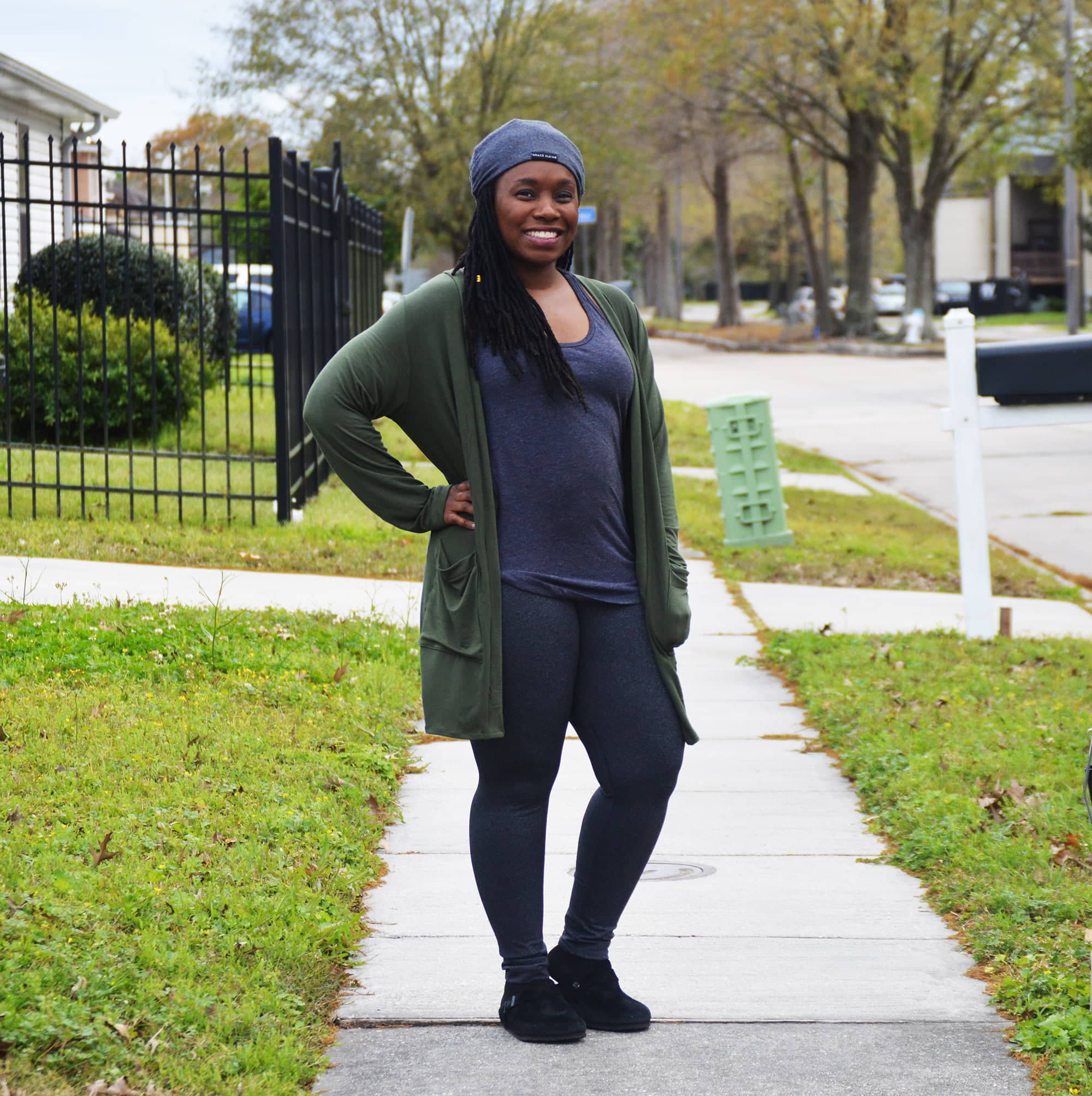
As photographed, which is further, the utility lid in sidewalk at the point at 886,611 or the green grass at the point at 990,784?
the utility lid in sidewalk at the point at 886,611

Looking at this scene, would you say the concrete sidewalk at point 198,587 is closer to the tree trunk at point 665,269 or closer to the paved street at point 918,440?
the paved street at point 918,440

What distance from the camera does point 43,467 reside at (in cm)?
1105

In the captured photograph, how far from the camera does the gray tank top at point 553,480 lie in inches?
119

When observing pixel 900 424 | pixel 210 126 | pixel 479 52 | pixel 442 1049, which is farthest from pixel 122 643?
pixel 210 126

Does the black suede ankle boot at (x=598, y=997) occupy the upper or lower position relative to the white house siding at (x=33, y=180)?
lower

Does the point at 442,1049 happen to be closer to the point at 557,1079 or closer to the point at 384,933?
the point at 557,1079

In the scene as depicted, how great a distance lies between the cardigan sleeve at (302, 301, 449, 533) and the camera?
3051 millimetres

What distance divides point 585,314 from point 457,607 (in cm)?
67

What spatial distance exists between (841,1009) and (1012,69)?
3495 cm

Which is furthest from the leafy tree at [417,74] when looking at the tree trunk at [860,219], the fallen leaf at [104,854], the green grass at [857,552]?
the fallen leaf at [104,854]

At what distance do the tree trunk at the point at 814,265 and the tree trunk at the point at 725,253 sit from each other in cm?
262

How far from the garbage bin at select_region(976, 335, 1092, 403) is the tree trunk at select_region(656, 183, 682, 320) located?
49.3 meters

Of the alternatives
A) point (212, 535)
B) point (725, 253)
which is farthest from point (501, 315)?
point (725, 253)

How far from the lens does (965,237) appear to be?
257 ft
